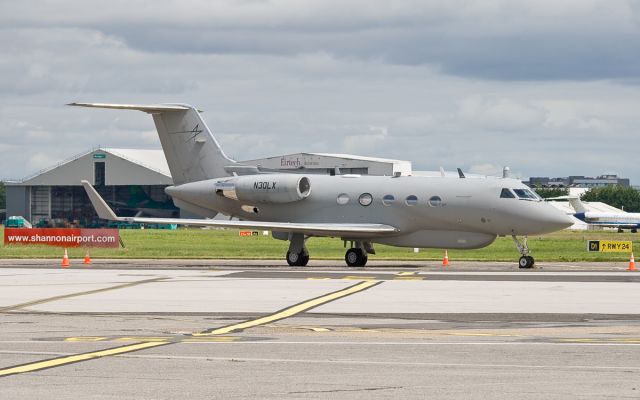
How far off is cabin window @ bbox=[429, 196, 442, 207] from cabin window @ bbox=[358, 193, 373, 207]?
270cm

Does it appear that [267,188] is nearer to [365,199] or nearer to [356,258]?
[365,199]

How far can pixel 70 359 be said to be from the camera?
14.1 metres

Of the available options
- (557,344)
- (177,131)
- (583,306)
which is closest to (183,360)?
(557,344)

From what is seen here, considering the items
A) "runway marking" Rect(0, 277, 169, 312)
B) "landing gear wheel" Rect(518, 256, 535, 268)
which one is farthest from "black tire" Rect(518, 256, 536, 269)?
"runway marking" Rect(0, 277, 169, 312)

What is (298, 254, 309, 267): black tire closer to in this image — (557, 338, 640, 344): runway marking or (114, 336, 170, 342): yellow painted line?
(114, 336, 170, 342): yellow painted line

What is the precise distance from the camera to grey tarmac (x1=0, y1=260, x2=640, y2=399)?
12.0m

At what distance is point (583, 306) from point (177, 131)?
27511 millimetres

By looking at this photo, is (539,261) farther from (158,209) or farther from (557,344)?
(158,209)

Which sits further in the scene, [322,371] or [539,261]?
[539,261]

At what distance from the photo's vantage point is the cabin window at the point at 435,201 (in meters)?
41.3

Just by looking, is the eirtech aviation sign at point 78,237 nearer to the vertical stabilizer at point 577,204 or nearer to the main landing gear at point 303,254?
the main landing gear at point 303,254

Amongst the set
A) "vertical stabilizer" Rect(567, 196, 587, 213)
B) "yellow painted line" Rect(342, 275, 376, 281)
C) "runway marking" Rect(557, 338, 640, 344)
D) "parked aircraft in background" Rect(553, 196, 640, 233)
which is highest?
"vertical stabilizer" Rect(567, 196, 587, 213)

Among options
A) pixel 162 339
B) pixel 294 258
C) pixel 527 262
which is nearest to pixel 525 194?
pixel 527 262

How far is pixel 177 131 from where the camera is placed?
47.5 m
